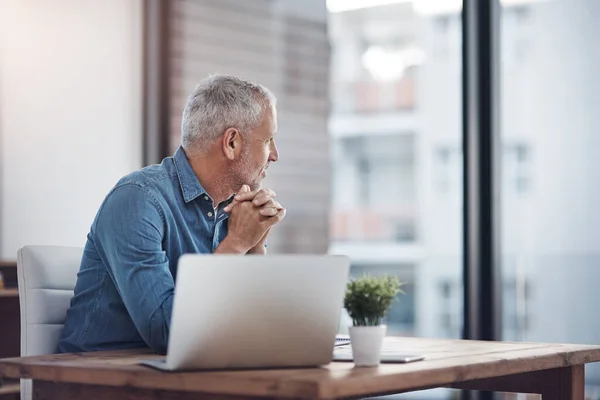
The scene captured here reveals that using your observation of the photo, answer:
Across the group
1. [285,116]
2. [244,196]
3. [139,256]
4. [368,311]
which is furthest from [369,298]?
[285,116]

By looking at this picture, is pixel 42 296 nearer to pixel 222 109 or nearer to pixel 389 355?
pixel 222 109

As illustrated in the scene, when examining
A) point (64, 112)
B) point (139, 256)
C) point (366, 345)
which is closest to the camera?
point (366, 345)

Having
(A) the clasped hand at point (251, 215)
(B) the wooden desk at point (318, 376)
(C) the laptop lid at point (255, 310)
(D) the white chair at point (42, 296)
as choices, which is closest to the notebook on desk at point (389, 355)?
(B) the wooden desk at point (318, 376)

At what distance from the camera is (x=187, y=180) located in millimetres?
2086

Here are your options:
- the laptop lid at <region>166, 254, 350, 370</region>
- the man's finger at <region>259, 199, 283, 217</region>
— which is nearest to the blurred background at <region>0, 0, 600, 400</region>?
the man's finger at <region>259, 199, 283, 217</region>

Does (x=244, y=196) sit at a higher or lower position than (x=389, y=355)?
higher

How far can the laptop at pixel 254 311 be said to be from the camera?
1371 millimetres

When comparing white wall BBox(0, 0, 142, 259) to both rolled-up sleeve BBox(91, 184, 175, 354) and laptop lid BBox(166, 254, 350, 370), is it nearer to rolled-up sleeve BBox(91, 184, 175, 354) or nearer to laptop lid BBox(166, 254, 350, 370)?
rolled-up sleeve BBox(91, 184, 175, 354)

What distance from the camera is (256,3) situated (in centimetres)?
424

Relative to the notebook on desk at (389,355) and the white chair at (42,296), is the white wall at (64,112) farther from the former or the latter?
the notebook on desk at (389,355)

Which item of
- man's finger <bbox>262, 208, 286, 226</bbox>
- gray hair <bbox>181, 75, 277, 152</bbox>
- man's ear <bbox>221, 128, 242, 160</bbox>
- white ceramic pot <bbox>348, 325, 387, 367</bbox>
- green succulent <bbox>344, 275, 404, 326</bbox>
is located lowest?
white ceramic pot <bbox>348, 325, 387, 367</bbox>

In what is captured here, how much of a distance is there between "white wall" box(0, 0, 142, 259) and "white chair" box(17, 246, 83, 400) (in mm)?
1670

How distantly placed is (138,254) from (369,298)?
498mm

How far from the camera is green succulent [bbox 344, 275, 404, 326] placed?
1.52 m
